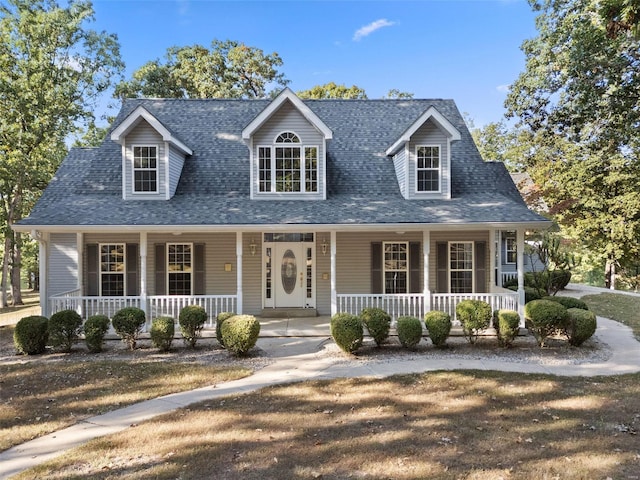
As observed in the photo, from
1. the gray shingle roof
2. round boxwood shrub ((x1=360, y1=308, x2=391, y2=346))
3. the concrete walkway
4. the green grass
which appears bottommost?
the concrete walkway

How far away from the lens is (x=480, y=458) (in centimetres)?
480

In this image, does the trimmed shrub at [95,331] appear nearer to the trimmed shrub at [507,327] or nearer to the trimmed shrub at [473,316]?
the trimmed shrub at [473,316]

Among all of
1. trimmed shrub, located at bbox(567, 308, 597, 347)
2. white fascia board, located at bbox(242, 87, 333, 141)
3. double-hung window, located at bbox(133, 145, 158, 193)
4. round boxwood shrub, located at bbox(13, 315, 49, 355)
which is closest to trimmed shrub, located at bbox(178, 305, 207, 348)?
round boxwood shrub, located at bbox(13, 315, 49, 355)

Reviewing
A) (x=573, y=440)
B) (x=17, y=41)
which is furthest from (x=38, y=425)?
(x=17, y=41)

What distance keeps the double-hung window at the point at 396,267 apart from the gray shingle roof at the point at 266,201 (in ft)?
5.06

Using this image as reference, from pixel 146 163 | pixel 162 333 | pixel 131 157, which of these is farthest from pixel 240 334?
pixel 131 157

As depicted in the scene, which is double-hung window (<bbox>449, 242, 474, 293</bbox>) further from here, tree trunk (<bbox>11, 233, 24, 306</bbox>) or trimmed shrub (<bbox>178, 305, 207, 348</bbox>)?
tree trunk (<bbox>11, 233, 24, 306</bbox>)

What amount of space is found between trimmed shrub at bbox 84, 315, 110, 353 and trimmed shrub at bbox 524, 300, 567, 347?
9916 millimetres

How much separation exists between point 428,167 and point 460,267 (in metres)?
3.39

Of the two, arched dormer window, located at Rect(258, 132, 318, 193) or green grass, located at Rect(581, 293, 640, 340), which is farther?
green grass, located at Rect(581, 293, 640, 340)

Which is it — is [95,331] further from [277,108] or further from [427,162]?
[427,162]

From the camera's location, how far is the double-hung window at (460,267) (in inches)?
538

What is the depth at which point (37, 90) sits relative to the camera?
63.5ft

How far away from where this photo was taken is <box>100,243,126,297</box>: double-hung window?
1335 centimetres
